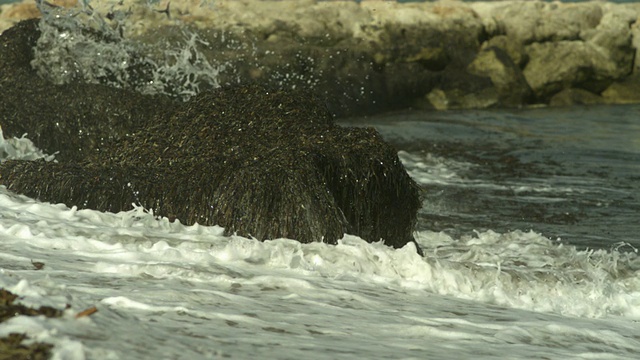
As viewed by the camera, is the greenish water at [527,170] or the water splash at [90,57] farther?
the water splash at [90,57]

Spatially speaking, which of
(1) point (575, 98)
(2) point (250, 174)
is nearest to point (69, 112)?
(2) point (250, 174)

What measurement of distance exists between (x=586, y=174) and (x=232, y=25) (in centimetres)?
982

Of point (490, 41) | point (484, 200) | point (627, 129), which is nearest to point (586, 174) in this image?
point (484, 200)

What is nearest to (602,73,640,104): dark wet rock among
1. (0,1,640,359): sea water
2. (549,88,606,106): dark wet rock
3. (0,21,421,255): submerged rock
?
(549,88,606,106): dark wet rock

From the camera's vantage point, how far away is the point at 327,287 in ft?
18.5

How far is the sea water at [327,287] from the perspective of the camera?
4.20 metres

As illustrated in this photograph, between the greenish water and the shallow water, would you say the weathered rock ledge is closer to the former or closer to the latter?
the greenish water

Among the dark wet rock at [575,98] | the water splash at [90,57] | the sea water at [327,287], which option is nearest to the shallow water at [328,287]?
the sea water at [327,287]

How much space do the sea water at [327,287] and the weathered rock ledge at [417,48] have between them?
32.7 ft

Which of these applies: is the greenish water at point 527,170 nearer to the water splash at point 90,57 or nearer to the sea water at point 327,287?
the sea water at point 327,287

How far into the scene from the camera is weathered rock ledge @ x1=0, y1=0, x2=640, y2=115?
2003 centimetres

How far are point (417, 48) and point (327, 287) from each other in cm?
1730

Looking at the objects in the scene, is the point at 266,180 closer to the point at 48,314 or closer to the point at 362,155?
the point at 362,155

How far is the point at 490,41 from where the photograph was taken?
79.6 ft
